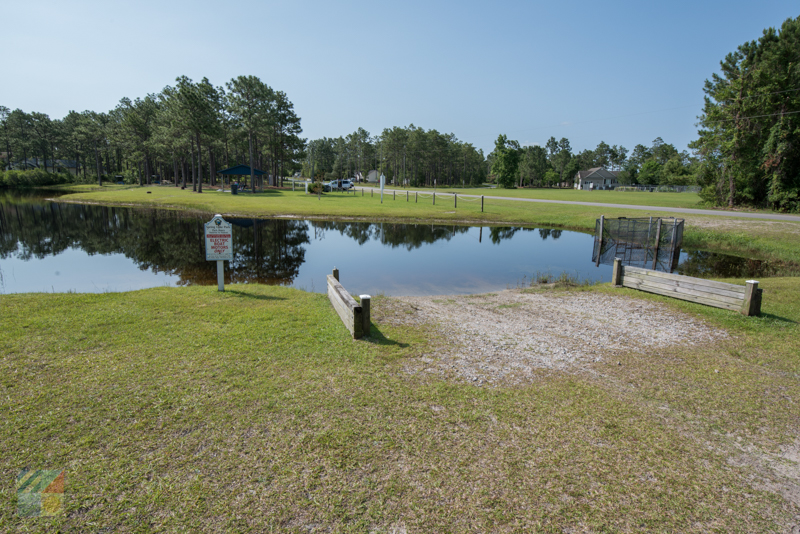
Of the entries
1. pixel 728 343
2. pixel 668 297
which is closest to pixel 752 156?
pixel 668 297

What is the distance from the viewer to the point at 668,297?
35.3 ft

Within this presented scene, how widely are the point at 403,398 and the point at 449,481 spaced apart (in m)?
1.56

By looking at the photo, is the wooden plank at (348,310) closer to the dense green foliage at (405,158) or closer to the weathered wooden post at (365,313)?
the weathered wooden post at (365,313)

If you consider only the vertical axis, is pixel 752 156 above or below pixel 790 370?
above

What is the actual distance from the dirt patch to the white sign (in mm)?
4240

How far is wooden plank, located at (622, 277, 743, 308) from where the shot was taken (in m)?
9.42

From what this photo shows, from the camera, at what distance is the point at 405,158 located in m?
100

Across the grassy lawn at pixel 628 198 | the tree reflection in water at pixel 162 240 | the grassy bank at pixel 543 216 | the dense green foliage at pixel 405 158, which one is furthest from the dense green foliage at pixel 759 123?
the dense green foliage at pixel 405 158

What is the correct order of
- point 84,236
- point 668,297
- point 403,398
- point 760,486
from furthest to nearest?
point 84,236, point 668,297, point 403,398, point 760,486

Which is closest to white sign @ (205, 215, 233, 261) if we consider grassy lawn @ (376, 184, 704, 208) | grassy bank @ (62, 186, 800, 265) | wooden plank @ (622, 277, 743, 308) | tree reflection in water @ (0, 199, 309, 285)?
tree reflection in water @ (0, 199, 309, 285)

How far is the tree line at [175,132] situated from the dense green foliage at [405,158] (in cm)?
2481

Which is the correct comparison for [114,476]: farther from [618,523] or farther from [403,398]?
[618,523]

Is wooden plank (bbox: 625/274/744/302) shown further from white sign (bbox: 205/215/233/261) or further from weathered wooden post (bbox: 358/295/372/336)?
white sign (bbox: 205/215/233/261)

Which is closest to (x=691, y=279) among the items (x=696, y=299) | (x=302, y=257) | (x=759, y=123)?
(x=696, y=299)
